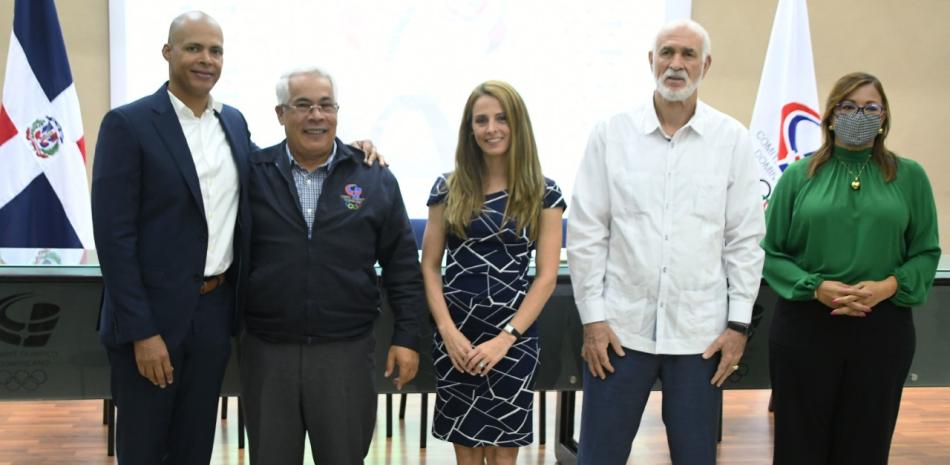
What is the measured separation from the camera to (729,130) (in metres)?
2.34

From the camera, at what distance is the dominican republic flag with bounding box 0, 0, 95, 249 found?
4.42m

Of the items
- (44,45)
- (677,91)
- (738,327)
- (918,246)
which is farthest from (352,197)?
(44,45)

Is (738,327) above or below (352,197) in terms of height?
below

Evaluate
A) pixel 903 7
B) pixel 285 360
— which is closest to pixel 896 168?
pixel 285 360

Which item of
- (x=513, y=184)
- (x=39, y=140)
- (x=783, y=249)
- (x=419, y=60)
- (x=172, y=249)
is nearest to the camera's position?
(x=172, y=249)

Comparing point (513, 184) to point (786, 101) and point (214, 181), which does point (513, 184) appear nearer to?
point (214, 181)

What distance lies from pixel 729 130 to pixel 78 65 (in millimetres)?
4469

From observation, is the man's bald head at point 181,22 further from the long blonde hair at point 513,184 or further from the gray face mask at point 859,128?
the gray face mask at point 859,128

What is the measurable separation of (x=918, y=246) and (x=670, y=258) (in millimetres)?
831

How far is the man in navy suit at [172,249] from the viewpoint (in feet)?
7.04

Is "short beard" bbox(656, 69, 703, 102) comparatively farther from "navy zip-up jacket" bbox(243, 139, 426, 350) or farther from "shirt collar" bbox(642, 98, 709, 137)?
"navy zip-up jacket" bbox(243, 139, 426, 350)

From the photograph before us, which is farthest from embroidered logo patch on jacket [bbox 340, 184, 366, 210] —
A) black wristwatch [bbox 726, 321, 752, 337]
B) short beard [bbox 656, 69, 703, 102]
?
black wristwatch [bbox 726, 321, 752, 337]

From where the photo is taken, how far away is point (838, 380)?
100 inches

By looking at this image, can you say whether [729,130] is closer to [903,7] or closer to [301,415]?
Answer: [301,415]
